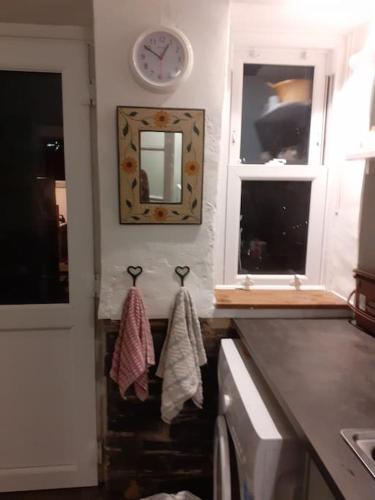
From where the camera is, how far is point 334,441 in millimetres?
905

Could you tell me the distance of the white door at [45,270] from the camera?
5.45 feet

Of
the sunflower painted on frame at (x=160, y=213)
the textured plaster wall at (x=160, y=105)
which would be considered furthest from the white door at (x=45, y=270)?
the sunflower painted on frame at (x=160, y=213)

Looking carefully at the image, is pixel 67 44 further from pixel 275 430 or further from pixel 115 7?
pixel 275 430

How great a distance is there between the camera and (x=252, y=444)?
3.41 feet

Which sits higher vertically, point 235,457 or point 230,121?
point 230,121

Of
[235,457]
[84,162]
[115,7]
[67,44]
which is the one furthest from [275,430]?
[67,44]

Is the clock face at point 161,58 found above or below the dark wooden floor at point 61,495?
above

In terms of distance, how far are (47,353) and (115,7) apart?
1478 mm

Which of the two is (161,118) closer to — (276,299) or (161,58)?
(161,58)

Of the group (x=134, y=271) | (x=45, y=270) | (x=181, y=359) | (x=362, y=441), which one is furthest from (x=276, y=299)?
(x=45, y=270)

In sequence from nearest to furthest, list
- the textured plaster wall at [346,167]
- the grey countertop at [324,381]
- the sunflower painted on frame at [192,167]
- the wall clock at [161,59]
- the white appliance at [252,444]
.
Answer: the grey countertop at [324,381]
the white appliance at [252,444]
the wall clock at [161,59]
the sunflower painted on frame at [192,167]
the textured plaster wall at [346,167]

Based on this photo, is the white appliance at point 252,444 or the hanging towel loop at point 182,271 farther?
the hanging towel loop at point 182,271

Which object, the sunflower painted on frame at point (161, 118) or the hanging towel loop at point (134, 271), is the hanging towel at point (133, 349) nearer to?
the hanging towel loop at point (134, 271)

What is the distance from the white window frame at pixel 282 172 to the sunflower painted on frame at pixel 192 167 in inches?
13.4
